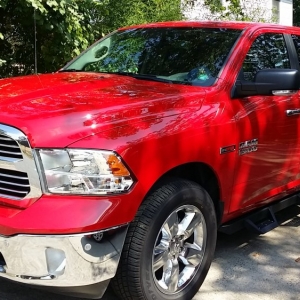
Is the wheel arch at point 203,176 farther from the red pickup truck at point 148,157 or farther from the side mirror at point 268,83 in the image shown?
the side mirror at point 268,83

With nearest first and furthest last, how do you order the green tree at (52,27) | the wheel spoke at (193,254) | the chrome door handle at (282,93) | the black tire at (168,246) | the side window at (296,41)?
the black tire at (168,246) → the wheel spoke at (193,254) → the chrome door handle at (282,93) → the side window at (296,41) → the green tree at (52,27)

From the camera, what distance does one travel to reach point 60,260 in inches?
97.8

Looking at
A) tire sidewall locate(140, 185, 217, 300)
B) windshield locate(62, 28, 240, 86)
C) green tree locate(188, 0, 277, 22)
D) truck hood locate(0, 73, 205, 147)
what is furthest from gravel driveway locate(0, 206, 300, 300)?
green tree locate(188, 0, 277, 22)

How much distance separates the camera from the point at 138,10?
8148mm

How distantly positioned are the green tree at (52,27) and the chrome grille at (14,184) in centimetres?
380

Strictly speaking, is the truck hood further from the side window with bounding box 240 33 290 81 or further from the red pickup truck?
the side window with bounding box 240 33 290 81

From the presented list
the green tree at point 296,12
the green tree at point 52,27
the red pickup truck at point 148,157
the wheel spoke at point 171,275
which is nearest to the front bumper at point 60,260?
the red pickup truck at point 148,157

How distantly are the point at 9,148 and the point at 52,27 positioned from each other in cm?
416

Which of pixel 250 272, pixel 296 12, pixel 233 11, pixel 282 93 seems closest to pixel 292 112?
pixel 282 93

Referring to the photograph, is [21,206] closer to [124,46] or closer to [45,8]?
[124,46]

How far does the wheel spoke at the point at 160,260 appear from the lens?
293 centimetres

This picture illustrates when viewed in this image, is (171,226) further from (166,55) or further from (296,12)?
(296,12)

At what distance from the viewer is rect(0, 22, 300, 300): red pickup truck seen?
8.24ft

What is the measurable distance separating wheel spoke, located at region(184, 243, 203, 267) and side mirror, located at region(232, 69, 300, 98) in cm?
112
